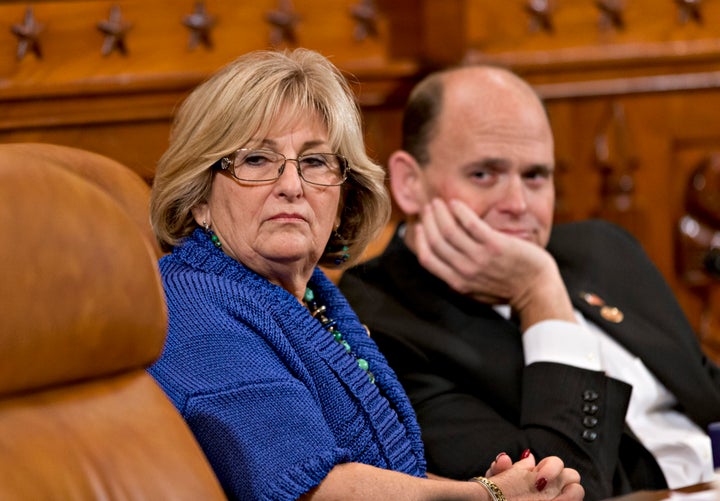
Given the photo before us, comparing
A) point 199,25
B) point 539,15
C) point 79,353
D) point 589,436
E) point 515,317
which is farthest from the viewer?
point 539,15

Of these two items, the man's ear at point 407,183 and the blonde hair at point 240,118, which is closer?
the blonde hair at point 240,118

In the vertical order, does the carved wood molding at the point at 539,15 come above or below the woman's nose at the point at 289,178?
above

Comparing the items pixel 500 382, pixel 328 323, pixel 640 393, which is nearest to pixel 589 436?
pixel 500 382

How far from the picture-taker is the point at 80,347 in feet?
3.78

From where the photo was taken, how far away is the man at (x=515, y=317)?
197 centimetres

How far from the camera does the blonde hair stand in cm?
163

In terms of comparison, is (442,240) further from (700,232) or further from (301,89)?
(700,232)

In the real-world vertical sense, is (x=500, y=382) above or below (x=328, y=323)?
below

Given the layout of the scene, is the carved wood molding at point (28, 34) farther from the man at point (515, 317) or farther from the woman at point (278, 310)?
the woman at point (278, 310)

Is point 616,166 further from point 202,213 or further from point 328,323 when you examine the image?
point 202,213

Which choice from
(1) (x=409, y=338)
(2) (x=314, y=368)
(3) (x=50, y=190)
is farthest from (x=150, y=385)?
(1) (x=409, y=338)

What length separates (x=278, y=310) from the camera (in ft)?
5.13

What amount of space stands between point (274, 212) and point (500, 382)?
0.67 meters

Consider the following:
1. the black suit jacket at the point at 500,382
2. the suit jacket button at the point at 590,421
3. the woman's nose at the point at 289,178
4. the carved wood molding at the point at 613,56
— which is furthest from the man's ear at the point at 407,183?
the carved wood molding at the point at 613,56
